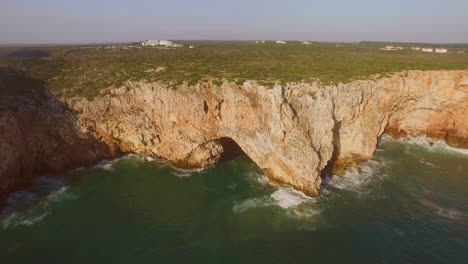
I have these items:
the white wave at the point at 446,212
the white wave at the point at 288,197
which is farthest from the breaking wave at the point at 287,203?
the white wave at the point at 446,212

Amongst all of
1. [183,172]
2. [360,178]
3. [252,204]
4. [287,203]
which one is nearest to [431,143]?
[360,178]

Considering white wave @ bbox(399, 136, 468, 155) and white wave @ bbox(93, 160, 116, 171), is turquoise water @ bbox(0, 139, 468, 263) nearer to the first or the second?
white wave @ bbox(93, 160, 116, 171)

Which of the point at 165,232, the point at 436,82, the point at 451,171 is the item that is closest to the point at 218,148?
the point at 165,232

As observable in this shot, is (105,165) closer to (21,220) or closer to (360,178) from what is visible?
(21,220)

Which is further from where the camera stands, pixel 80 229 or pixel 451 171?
pixel 451 171

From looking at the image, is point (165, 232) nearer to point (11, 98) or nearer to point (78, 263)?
point (78, 263)

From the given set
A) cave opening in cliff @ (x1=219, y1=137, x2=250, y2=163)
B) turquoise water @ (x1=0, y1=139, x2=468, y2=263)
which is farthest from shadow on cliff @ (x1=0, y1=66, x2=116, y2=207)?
cave opening in cliff @ (x1=219, y1=137, x2=250, y2=163)
